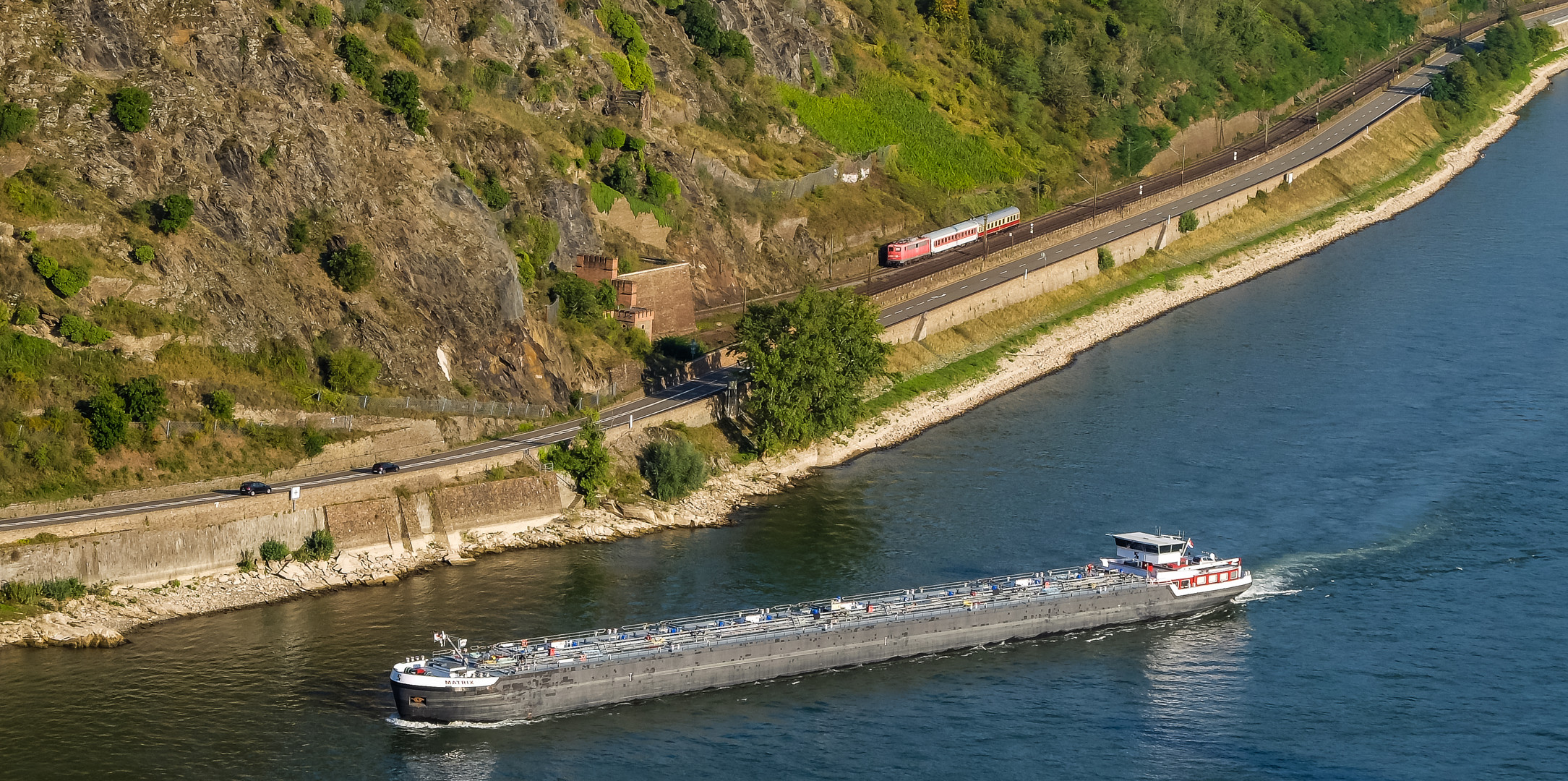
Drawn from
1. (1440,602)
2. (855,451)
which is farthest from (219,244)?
(1440,602)

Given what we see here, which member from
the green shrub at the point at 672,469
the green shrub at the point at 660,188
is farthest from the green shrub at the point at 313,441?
the green shrub at the point at 660,188

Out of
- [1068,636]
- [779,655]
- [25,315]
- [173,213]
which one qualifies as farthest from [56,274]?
[1068,636]

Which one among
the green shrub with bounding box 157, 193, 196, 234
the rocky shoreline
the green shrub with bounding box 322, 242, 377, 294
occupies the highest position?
the green shrub with bounding box 157, 193, 196, 234

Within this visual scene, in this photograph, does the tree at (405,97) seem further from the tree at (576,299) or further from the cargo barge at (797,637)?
the cargo barge at (797,637)

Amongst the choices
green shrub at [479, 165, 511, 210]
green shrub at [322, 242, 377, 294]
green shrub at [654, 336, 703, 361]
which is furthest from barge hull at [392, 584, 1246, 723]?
green shrub at [479, 165, 511, 210]

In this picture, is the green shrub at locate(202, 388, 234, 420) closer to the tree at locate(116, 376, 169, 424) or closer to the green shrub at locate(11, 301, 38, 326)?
the tree at locate(116, 376, 169, 424)

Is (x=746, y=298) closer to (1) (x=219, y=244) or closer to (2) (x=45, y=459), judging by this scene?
(1) (x=219, y=244)
